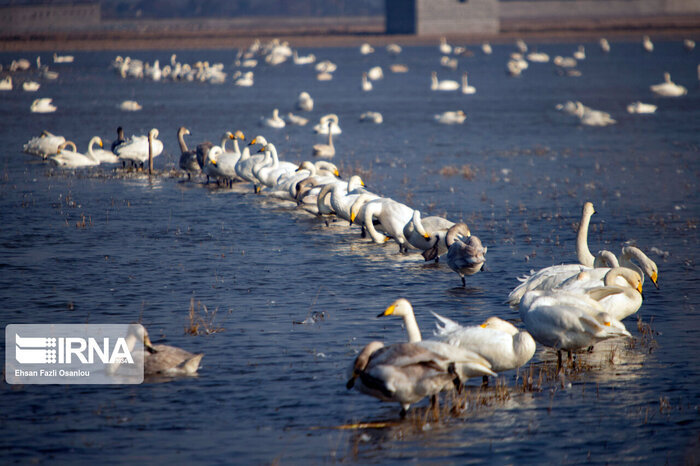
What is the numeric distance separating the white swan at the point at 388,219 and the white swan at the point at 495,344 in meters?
6.91

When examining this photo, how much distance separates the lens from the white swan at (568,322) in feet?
35.8

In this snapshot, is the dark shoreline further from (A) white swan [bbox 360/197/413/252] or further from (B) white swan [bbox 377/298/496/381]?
(B) white swan [bbox 377/298/496/381]

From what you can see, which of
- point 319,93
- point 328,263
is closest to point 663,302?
point 328,263

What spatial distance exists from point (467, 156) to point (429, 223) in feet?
52.6

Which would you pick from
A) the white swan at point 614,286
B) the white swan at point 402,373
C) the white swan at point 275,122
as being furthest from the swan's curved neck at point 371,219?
the white swan at point 275,122

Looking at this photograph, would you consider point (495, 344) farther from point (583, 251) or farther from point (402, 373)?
point (583, 251)

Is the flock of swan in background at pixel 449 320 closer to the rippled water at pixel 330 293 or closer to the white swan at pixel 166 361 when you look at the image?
the white swan at pixel 166 361

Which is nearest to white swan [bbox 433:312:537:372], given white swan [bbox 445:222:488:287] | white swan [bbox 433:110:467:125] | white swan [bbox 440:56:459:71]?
white swan [bbox 445:222:488:287]

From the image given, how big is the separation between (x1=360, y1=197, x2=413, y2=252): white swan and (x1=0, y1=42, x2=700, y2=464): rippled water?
13.5 inches

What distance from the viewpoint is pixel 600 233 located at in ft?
64.8

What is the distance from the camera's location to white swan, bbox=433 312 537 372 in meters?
10.4

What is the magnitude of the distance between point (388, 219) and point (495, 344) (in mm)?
7379

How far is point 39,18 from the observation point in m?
182

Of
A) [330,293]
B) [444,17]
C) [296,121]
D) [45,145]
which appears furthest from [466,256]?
[444,17]
